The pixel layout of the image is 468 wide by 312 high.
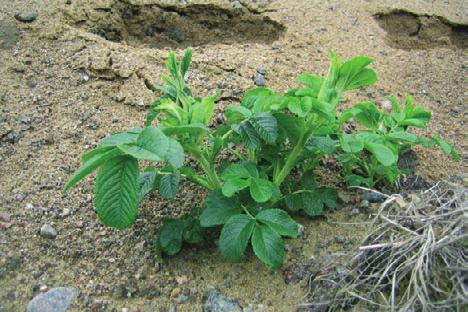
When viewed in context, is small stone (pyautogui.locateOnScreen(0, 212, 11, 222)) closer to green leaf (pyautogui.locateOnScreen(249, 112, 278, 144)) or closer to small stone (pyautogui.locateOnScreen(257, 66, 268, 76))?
green leaf (pyautogui.locateOnScreen(249, 112, 278, 144))

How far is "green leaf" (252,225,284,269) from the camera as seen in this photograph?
1410 millimetres

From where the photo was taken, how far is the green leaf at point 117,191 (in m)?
1.25

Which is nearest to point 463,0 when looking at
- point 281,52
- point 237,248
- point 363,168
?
point 281,52

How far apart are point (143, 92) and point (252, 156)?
734 mm

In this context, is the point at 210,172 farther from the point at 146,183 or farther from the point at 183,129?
the point at 183,129

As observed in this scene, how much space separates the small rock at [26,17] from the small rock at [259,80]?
114cm

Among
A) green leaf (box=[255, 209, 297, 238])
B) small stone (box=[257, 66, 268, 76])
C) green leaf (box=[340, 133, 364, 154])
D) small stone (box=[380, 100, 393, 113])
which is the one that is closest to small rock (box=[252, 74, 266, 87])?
small stone (box=[257, 66, 268, 76])

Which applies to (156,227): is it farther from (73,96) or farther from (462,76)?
(462,76)

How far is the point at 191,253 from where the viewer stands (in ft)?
5.42

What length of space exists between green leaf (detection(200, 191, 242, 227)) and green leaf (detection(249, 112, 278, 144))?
218mm

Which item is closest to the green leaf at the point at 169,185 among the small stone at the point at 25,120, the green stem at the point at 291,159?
the green stem at the point at 291,159

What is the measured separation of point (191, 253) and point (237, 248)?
0.28 m

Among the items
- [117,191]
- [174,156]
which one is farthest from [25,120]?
[174,156]

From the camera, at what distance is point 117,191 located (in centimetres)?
125
